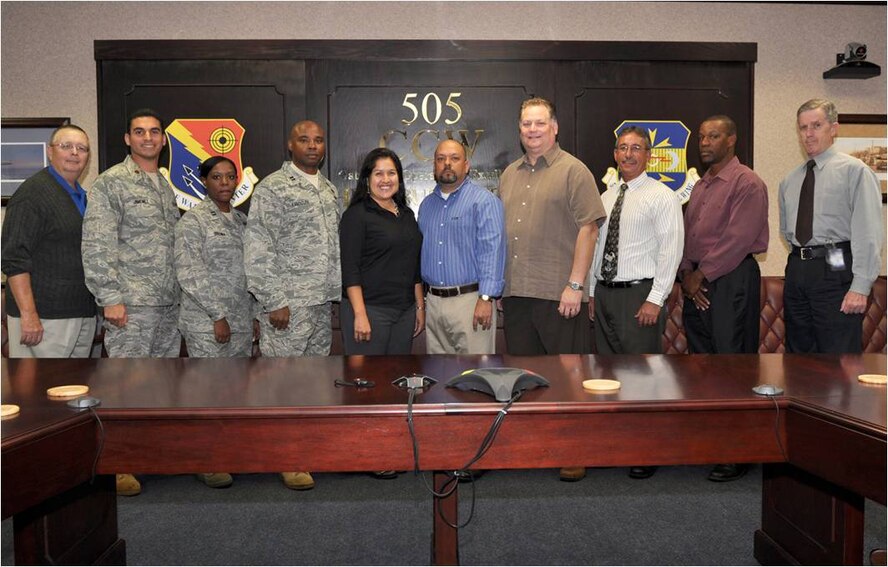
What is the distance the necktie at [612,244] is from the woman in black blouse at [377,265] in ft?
3.02

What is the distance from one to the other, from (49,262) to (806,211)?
11.5 ft

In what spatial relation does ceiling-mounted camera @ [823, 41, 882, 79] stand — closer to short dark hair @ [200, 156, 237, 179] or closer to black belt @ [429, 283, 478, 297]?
black belt @ [429, 283, 478, 297]

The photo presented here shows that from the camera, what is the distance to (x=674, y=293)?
4.27 meters

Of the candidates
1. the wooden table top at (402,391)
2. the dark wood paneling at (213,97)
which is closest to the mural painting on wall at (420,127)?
the dark wood paneling at (213,97)

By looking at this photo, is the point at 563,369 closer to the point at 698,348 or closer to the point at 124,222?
the point at 698,348

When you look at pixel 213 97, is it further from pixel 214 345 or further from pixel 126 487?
pixel 126 487

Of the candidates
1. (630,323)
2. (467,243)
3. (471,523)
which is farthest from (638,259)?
(471,523)

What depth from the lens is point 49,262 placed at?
3.20 m

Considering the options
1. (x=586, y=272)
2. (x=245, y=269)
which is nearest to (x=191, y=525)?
(x=245, y=269)

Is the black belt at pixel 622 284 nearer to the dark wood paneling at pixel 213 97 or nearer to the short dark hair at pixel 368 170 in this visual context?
the short dark hair at pixel 368 170

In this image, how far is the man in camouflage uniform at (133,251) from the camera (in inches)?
123

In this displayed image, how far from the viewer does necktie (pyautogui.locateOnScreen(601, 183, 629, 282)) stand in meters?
3.43

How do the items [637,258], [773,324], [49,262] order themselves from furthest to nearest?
[773,324]
[637,258]
[49,262]

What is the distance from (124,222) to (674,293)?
9.91ft
